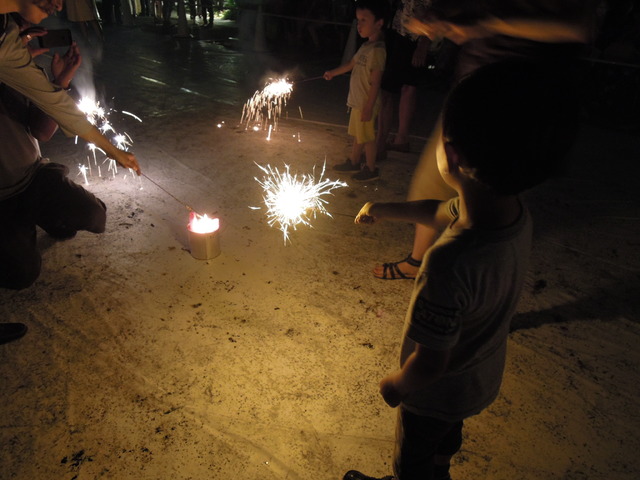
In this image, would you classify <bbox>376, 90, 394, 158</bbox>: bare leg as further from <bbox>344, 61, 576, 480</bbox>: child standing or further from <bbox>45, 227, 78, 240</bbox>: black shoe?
<bbox>344, 61, 576, 480</bbox>: child standing

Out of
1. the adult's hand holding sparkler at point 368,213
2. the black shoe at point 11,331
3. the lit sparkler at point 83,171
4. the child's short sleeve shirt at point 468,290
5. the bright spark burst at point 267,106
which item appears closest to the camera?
the child's short sleeve shirt at point 468,290

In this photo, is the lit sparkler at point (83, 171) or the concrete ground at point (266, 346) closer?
the concrete ground at point (266, 346)

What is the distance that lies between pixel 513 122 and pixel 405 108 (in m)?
5.25

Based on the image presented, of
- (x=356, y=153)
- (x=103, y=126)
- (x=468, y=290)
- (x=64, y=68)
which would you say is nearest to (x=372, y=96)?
(x=356, y=153)

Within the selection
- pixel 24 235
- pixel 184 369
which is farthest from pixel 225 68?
pixel 184 369

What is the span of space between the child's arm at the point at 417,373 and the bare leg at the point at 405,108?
5.20m

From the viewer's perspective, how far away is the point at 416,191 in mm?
3227

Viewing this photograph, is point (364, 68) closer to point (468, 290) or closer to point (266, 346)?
point (266, 346)

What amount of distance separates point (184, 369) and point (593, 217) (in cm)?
476

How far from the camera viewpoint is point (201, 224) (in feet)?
12.1

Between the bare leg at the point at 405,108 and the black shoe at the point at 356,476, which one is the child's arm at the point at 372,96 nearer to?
the bare leg at the point at 405,108

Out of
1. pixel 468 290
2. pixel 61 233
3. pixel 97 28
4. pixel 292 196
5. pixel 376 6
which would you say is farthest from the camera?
pixel 97 28

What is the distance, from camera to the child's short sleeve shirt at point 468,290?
1.25m

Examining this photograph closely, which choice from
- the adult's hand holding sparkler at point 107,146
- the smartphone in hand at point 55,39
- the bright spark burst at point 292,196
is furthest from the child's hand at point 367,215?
the smartphone in hand at point 55,39
